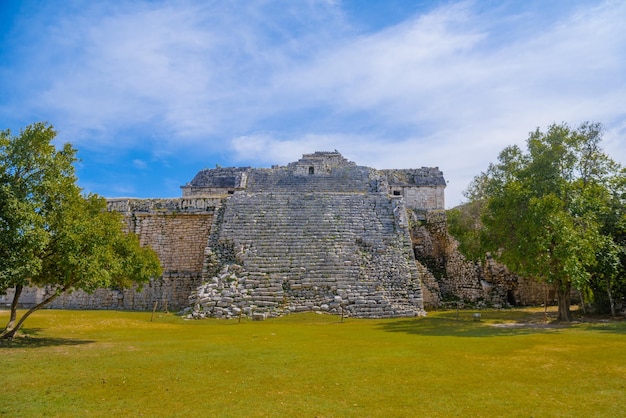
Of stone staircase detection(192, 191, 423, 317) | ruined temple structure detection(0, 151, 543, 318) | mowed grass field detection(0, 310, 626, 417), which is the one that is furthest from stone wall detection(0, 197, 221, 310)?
mowed grass field detection(0, 310, 626, 417)

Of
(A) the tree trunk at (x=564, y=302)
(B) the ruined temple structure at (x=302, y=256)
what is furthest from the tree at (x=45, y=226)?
(A) the tree trunk at (x=564, y=302)

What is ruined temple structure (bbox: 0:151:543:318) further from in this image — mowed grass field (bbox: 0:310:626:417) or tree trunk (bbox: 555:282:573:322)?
tree trunk (bbox: 555:282:573:322)

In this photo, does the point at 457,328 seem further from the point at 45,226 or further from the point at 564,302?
the point at 45,226

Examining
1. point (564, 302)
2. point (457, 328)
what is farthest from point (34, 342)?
point (564, 302)

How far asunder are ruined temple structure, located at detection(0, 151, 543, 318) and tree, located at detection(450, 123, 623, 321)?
12.3ft

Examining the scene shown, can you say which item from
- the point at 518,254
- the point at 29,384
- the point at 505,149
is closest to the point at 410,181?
the point at 505,149

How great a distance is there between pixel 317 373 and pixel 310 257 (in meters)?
11.8

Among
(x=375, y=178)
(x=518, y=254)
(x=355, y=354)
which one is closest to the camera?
(x=355, y=354)

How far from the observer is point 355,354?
928cm

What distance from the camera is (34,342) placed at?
11023 mm

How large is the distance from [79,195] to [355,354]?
7564 mm

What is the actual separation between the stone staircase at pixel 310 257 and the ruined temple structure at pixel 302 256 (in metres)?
0.04

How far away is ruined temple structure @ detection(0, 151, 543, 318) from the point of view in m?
17.8

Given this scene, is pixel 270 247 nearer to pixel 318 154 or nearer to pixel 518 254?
pixel 518 254
